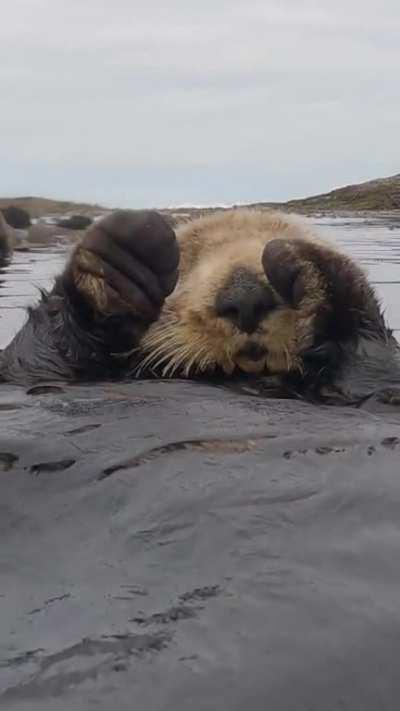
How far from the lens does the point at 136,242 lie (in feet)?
9.75

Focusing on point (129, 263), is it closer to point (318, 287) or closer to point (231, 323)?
point (231, 323)

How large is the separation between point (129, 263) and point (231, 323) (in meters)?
0.35

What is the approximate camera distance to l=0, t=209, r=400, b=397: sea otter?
2967mm

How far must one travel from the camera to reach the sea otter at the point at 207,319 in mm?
2967

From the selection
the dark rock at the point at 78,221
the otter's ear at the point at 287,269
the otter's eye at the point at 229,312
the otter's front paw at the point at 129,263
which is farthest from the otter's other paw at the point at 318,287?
the dark rock at the point at 78,221

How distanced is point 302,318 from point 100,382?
622 mm

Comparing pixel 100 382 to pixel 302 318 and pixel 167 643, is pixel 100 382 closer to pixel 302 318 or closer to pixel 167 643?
pixel 302 318

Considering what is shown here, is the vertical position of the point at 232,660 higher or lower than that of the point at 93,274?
lower

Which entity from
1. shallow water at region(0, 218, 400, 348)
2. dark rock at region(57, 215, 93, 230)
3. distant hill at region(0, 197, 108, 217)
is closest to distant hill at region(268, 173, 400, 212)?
shallow water at region(0, 218, 400, 348)

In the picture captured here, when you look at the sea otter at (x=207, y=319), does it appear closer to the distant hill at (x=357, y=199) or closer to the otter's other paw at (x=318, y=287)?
the otter's other paw at (x=318, y=287)

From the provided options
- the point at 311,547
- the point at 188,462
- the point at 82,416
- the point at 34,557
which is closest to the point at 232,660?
the point at 311,547

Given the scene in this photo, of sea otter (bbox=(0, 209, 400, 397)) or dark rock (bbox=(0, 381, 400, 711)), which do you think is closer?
dark rock (bbox=(0, 381, 400, 711))

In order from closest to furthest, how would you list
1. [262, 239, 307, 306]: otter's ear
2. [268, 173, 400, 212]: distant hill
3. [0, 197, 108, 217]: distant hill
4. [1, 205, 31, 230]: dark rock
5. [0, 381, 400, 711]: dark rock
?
[0, 381, 400, 711]: dark rock
[262, 239, 307, 306]: otter's ear
[0, 197, 108, 217]: distant hill
[1, 205, 31, 230]: dark rock
[268, 173, 400, 212]: distant hill

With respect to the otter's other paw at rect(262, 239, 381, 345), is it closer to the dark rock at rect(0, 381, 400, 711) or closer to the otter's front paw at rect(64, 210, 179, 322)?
the otter's front paw at rect(64, 210, 179, 322)
